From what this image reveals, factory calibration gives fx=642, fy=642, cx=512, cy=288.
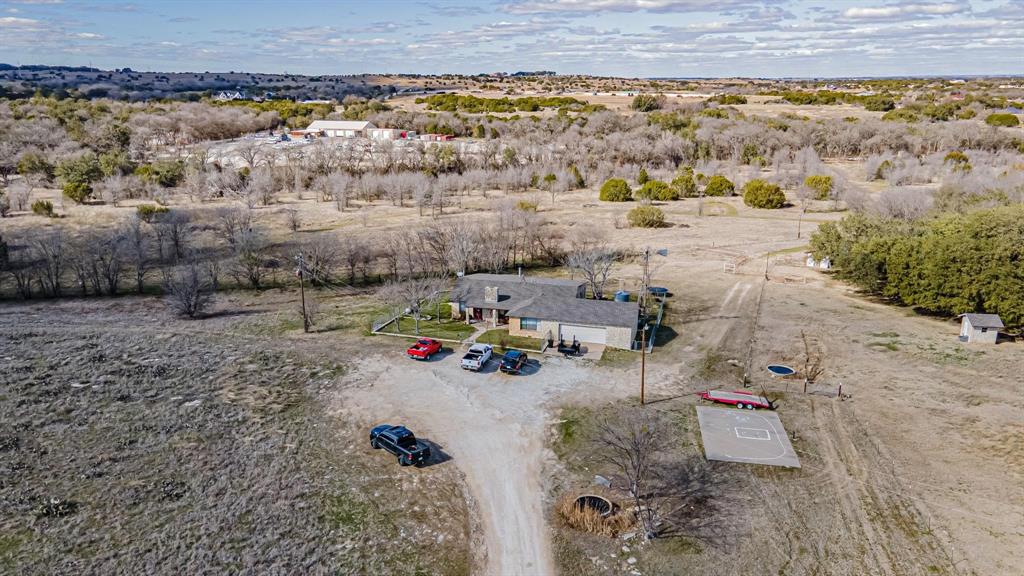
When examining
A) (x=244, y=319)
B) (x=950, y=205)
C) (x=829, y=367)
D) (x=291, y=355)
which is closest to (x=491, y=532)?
(x=291, y=355)

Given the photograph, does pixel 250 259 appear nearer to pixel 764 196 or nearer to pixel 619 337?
pixel 619 337

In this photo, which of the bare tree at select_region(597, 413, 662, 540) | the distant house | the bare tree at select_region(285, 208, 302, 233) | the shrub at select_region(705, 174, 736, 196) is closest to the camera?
the bare tree at select_region(597, 413, 662, 540)

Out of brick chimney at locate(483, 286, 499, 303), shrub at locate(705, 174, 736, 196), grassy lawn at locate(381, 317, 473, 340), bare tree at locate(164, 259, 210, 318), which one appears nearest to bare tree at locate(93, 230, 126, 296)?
bare tree at locate(164, 259, 210, 318)

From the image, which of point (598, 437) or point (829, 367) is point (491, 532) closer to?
point (598, 437)

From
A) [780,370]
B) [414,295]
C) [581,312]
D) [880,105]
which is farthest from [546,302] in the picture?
[880,105]

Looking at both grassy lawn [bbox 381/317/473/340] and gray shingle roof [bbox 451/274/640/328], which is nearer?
gray shingle roof [bbox 451/274/640/328]

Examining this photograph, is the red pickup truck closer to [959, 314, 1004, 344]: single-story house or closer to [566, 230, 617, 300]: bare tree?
[566, 230, 617, 300]: bare tree

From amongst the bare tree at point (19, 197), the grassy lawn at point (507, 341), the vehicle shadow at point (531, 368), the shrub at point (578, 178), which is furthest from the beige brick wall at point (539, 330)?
the bare tree at point (19, 197)
